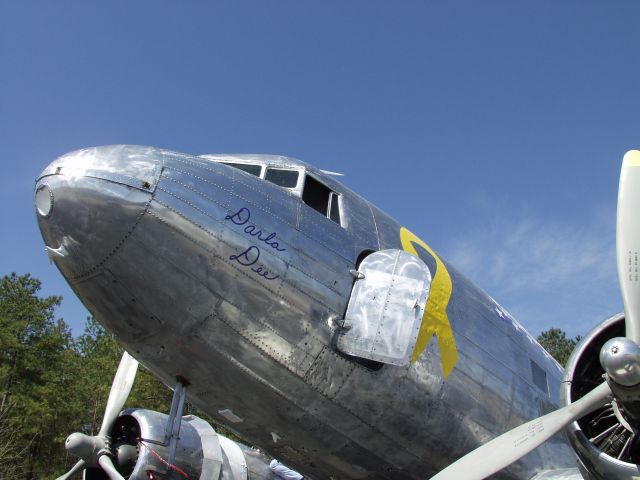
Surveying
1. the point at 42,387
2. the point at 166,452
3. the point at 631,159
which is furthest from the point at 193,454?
the point at 42,387

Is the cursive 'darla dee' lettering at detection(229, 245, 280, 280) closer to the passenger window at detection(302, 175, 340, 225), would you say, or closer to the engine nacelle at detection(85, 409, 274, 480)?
the passenger window at detection(302, 175, 340, 225)

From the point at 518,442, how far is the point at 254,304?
2.88 meters

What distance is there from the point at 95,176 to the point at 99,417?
34435mm

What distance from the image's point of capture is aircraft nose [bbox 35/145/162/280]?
6.07m

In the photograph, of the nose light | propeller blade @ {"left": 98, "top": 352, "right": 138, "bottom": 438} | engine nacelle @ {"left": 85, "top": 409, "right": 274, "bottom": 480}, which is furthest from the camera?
propeller blade @ {"left": 98, "top": 352, "right": 138, "bottom": 438}

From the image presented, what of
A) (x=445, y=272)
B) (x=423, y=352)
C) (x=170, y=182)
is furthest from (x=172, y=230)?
(x=445, y=272)

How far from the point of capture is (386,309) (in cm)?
702

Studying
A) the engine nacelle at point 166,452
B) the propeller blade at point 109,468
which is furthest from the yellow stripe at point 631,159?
the propeller blade at point 109,468

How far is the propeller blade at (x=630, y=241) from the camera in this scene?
656 centimetres

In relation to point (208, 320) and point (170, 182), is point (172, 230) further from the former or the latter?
point (208, 320)

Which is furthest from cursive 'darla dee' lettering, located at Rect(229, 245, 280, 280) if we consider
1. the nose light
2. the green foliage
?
the green foliage

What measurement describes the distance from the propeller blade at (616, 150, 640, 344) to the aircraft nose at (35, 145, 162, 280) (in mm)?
4950

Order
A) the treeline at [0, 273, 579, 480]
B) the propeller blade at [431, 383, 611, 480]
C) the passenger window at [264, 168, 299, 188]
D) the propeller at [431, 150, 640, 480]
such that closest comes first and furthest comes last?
the propeller at [431, 150, 640, 480] → the propeller blade at [431, 383, 611, 480] → the passenger window at [264, 168, 299, 188] → the treeline at [0, 273, 579, 480]

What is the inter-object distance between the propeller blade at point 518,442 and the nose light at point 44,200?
15.0ft
